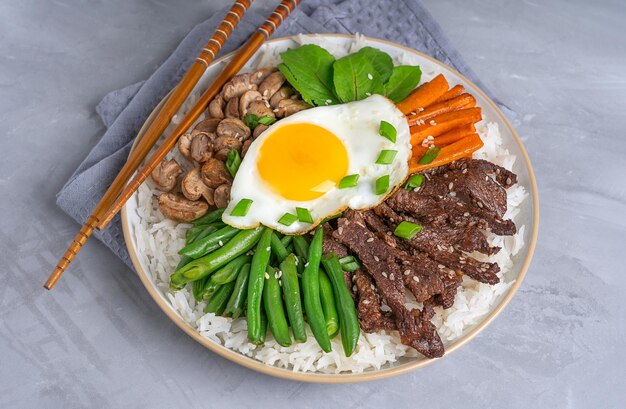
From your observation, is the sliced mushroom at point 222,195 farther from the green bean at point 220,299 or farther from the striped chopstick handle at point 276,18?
the striped chopstick handle at point 276,18

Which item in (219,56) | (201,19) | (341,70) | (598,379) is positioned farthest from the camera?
(201,19)

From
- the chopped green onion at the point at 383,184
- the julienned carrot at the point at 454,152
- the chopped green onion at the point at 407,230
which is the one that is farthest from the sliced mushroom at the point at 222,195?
the julienned carrot at the point at 454,152

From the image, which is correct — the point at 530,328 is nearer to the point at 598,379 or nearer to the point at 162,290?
the point at 598,379

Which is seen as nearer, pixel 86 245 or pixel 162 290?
pixel 162 290

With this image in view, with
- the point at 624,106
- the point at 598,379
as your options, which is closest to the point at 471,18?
the point at 624,106

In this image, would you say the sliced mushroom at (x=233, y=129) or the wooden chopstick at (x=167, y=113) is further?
the sliced mushroom at (x=233, y=129)

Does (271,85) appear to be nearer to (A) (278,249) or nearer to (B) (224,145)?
(B) (224,145)
